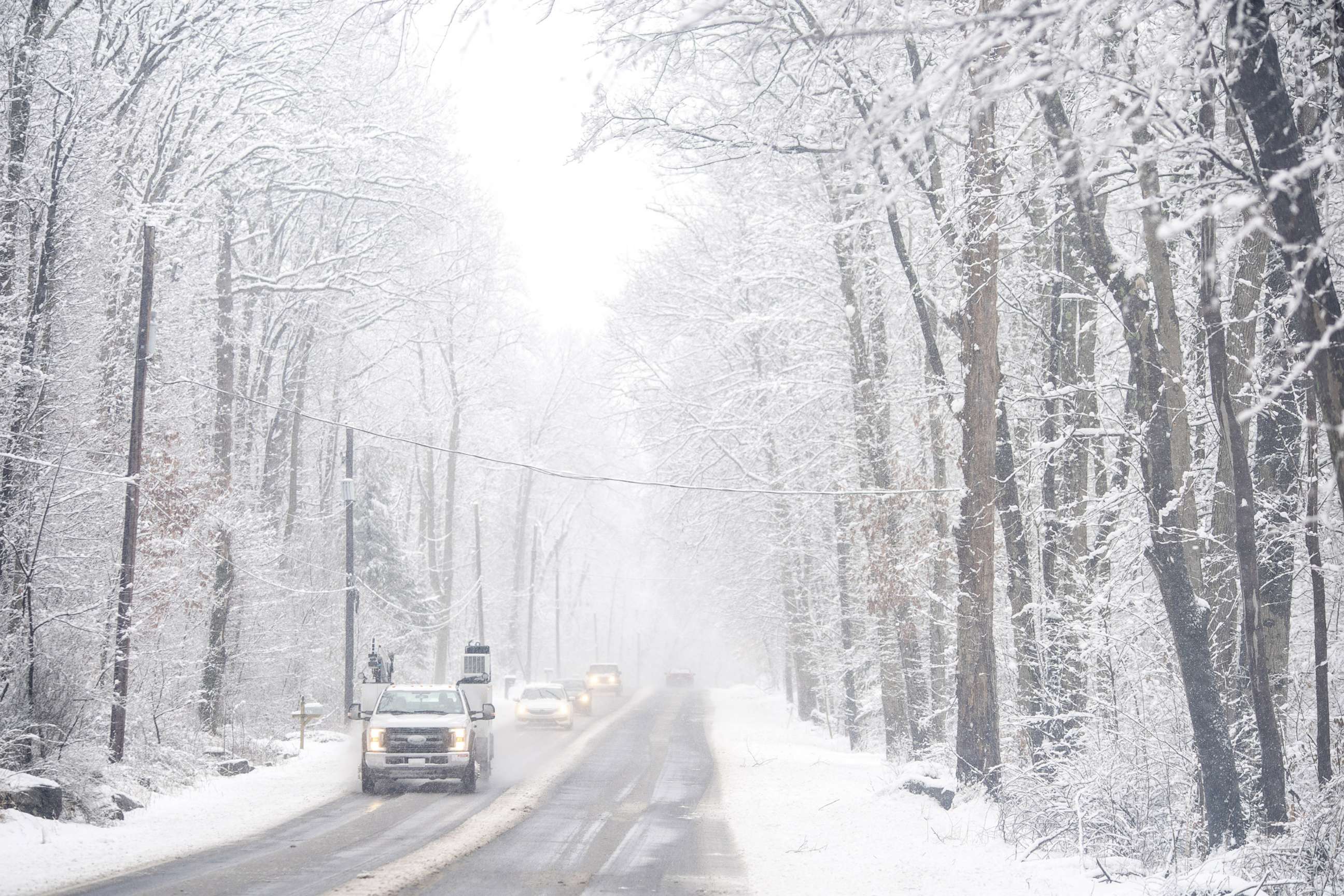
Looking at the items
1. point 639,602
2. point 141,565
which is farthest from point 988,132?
point 639,602

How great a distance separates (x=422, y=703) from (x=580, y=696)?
28551 millimetres

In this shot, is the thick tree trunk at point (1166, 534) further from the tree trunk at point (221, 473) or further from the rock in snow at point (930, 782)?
the tree trunk at point (221, 473)

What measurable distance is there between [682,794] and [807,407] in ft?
30.7

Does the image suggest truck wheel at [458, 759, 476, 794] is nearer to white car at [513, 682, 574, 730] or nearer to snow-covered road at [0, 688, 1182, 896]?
snow-covered road at [0, 688, 1182, 896]

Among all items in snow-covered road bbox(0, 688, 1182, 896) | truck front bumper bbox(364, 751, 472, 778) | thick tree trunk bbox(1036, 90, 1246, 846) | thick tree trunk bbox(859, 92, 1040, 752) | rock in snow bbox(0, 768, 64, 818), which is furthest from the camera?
truck front bumper bbox(364, 751, 472, 778)

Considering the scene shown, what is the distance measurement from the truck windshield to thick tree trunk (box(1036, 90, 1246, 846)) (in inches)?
518

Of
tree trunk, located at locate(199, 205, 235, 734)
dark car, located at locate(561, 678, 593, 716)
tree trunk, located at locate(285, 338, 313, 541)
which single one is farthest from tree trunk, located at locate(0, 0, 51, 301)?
dark car, located at locate(561, 678, 593, 716)

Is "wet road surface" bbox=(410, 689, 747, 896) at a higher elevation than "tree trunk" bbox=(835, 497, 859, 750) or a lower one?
lower

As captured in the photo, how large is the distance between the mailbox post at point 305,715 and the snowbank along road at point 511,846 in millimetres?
6057

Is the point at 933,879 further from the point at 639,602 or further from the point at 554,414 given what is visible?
the point at 639,602

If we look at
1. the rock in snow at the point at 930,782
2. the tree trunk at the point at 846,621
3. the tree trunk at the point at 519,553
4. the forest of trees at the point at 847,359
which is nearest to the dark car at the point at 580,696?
the forest of trees at the point at 847,359

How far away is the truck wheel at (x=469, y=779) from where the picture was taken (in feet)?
62.6

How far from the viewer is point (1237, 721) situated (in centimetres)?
1153

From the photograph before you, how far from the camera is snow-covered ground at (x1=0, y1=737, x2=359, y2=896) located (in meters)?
11.0
